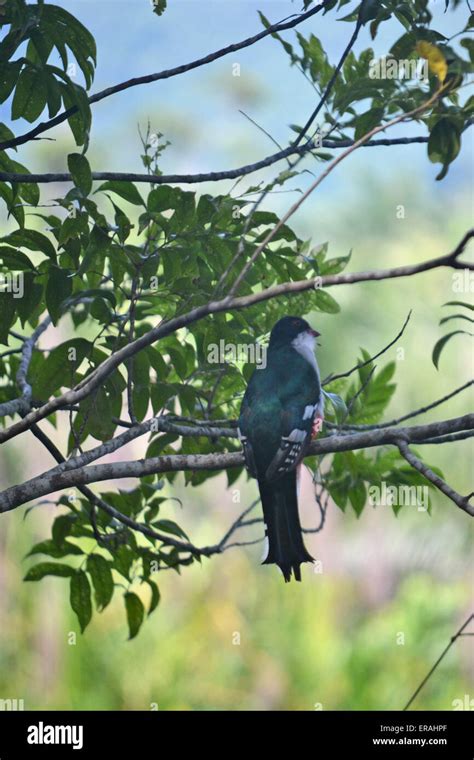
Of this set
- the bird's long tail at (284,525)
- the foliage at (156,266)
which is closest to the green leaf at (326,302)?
the foliage at (156,266)

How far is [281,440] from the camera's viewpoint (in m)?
1.67

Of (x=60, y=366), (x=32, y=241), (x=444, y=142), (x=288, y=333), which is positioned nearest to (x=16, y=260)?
(x=32, y=241)

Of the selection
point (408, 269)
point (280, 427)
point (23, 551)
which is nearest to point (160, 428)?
point (280, 427)

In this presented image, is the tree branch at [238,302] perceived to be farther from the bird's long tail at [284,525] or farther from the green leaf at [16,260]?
the bird's long tail at [284,525]

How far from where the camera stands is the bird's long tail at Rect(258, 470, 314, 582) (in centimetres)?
164

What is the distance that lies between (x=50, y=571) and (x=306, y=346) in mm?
691

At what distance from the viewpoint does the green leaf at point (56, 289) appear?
1.56m

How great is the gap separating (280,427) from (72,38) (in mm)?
732

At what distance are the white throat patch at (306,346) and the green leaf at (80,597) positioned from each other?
24.1 inches

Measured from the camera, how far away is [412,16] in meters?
1.54

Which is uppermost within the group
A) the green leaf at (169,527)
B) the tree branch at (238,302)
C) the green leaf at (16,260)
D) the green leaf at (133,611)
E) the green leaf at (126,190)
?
the green leaf at (126,190)

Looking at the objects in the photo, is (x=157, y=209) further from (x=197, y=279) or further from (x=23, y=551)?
(x=23, y=551)

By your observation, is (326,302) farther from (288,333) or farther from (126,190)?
(126,190)

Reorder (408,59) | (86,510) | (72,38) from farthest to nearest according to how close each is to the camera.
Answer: (86,510) < (408,59) < (72,38)
